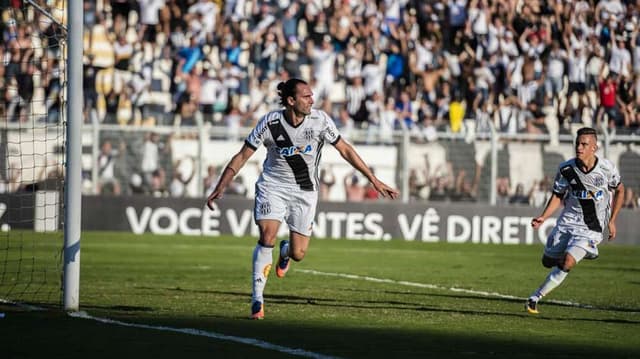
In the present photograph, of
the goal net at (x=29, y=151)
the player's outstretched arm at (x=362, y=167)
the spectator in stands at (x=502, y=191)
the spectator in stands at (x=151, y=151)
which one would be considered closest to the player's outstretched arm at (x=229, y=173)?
the player's outstretched arm at (x=362, y=167)

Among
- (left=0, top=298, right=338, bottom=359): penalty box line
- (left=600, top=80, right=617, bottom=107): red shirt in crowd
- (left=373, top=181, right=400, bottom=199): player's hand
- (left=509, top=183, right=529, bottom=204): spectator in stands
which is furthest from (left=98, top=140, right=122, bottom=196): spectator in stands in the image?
(left=373, top=181, right=400, bottom=199): player's hand

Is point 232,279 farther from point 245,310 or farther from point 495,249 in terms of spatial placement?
point 495,249

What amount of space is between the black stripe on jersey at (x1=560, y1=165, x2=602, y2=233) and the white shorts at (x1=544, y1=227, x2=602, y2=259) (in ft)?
0.37

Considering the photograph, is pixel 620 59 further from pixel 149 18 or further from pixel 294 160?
pixel 294 160

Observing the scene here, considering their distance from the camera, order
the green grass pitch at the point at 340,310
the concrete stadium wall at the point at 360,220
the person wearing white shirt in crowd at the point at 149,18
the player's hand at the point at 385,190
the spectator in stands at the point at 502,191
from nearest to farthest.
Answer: the green grass pitch at the point at 340,310, the player's hand at the point at 385,190, the spectator in stands at the point at 502,191, the concrete stadium wall at the point at 360,220, the person wearing white shirt in crowd at the point at 149,18

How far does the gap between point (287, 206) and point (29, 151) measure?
16.0m

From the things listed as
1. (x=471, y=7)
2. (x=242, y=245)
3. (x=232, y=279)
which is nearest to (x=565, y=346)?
(x=232, y=279)

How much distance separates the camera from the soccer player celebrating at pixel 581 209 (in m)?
13.1

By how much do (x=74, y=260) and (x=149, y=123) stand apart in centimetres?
1682

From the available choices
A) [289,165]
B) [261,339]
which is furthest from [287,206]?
[261,339]

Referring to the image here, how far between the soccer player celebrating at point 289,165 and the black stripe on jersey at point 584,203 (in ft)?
8.18

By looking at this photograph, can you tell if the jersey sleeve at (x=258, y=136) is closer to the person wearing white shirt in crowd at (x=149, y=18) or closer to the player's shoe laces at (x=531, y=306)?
the player's shoe laces at (x=531, y=306)

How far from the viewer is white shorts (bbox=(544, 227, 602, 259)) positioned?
43.2 ft

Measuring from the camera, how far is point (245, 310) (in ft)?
40.3
